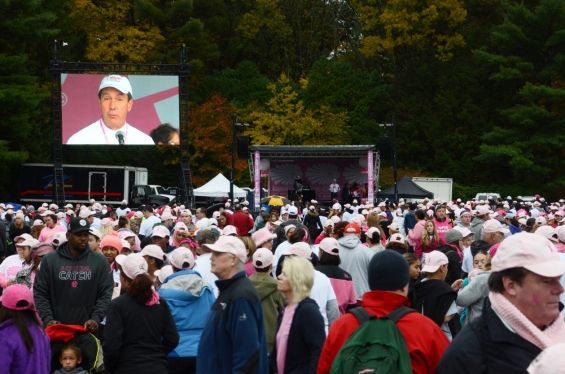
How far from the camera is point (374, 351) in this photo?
398 centimetres

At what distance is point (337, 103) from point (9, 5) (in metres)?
19.8

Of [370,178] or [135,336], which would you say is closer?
[135,336]

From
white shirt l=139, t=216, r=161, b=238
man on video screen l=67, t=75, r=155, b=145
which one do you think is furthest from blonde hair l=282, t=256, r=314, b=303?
man on video screen l=67, t=75, r=155, b=145

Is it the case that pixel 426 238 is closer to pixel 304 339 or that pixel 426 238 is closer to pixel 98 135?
pixel 304 339

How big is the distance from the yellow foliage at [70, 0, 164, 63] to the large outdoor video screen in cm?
1503

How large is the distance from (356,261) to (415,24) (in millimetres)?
48736

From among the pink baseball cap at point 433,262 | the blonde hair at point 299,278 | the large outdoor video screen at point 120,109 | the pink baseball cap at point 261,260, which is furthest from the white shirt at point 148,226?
the large outdoor video screen at point 120,109

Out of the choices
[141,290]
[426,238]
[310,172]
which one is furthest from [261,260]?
[310,172]

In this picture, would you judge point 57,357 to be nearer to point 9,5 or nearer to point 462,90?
point 9,5

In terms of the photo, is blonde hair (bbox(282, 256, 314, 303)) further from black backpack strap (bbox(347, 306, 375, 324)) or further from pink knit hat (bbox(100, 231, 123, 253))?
pink knit hat (bbox(100, 231, 123, 253))

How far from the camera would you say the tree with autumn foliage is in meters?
52.7

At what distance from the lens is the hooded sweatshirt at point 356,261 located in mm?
9812

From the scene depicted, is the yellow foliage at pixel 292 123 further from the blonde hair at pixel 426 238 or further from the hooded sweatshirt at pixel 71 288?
the hooded sweatshirt at pixel 71 288

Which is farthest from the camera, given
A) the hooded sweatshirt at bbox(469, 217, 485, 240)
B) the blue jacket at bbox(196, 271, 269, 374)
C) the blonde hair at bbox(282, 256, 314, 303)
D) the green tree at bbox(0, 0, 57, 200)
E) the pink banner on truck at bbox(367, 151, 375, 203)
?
the green tree at bbox(0, 0, 57, 200)
